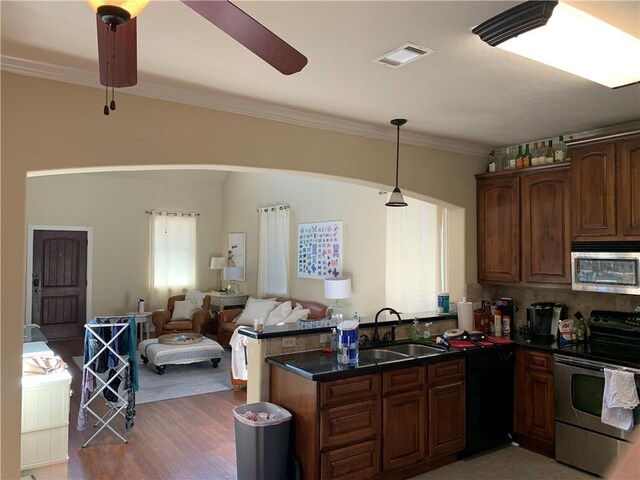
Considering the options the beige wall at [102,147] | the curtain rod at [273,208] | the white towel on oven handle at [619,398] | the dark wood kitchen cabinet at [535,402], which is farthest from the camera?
the curtain rod at [273,208]

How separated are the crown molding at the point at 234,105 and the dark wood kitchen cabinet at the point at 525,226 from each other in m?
0.55

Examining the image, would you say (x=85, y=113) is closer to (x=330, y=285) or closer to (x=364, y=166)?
(x=364, y=166)

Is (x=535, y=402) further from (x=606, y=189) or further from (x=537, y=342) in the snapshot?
(x=606, y=189)

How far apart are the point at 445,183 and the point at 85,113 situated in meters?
3.13

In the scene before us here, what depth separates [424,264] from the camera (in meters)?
5.10

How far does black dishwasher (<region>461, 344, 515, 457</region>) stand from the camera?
3.83 metres

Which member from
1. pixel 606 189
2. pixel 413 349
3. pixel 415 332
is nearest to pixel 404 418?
pixel 413 349

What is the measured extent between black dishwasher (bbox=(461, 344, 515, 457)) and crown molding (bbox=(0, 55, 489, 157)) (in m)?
1.91

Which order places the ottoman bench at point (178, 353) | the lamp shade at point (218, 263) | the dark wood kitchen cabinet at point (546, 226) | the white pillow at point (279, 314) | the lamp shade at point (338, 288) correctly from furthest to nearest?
the lamp shade at point (218, 263) < the white pillow at point (279, 314) < the ottoman bench at point (178, 353) < the lamp shade at point (338, 288) < the dark wood kitchen cabinet at point (546, 226)

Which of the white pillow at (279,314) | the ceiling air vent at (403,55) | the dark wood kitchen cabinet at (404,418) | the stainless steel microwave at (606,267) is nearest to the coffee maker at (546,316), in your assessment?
the stainless steel microwave at (606,267)

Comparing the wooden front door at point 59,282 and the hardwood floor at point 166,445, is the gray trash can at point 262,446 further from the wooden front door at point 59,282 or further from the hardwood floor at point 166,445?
the wooden front door at point 59,282

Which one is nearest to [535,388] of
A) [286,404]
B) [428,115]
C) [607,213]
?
[607,213]

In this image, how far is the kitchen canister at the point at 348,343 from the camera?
3.32 meters

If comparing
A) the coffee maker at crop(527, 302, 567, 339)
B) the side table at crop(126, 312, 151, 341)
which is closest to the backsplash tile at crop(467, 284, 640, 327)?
the coffee maker at crop(527, 302, 567, 339)
